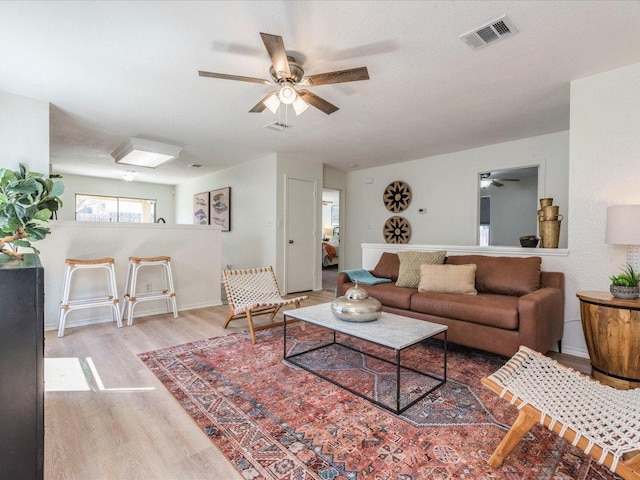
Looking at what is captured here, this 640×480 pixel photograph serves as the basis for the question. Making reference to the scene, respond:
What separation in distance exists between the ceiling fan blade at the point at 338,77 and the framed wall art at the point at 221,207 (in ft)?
15.3

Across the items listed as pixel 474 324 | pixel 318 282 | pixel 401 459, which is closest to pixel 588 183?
pixel 474 324

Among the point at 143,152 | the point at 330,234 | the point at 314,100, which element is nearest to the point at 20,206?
the point at 314,100

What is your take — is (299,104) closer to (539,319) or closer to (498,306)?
(498,306)

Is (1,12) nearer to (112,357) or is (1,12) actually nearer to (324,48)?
(324,48)

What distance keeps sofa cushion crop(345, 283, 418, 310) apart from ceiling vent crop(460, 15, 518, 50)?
2137 millimetres

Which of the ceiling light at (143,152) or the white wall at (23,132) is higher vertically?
the ceiling light at (143,152)

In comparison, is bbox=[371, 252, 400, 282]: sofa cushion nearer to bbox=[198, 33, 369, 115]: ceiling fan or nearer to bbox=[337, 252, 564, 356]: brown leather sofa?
bbox=[337, 252, 564, 356]: brown leather sofa

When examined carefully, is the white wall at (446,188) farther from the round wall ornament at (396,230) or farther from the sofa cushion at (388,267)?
the sofa cushion at (388,267)

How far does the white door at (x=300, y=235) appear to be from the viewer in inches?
219

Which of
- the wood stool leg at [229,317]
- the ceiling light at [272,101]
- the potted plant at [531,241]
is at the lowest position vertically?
the wood stool leg at [229,317]

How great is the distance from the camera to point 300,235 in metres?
5.71

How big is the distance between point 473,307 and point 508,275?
659 millimetres

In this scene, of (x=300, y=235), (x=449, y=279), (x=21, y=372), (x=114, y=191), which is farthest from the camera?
(x=114, y=191)

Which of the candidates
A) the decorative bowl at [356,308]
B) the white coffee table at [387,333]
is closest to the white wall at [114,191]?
the white coffee table at [387,333]
